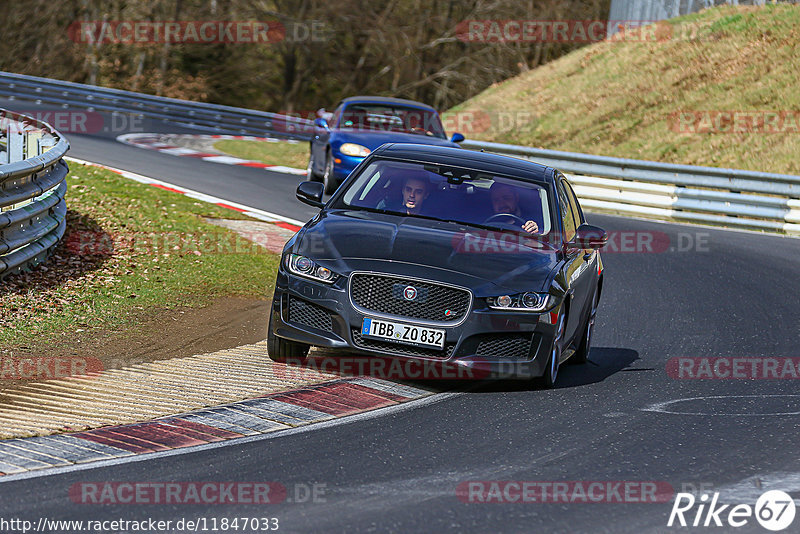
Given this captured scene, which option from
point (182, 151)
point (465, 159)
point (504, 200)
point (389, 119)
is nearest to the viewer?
point (504, 200)

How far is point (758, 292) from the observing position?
13172 mm

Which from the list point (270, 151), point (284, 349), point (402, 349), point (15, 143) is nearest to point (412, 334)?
point (402, 349)

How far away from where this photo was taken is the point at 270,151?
2734 cm

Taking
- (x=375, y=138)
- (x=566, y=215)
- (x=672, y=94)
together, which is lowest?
(x=375, y=138)

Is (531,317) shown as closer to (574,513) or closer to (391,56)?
(574,513)

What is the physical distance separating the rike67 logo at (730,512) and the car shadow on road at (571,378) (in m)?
2.57

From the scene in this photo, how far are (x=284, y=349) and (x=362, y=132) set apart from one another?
9631 millimetres

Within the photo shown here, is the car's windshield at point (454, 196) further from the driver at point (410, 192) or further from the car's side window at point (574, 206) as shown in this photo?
the car's side window at point (574, 206)

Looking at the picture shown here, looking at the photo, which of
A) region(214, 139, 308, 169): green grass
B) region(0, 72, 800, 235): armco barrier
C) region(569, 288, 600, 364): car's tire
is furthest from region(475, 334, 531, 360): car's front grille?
region(214, 139, 308, 169): green grass

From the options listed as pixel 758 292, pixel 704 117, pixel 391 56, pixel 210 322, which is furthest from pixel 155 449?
pixel 391 56

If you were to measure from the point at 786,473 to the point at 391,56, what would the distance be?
41011mm

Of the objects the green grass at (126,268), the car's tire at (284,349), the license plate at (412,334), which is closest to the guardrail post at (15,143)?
the green grass at (126,268)

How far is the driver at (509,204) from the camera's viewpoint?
866cm

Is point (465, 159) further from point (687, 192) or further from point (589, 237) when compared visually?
point (687, 192)
